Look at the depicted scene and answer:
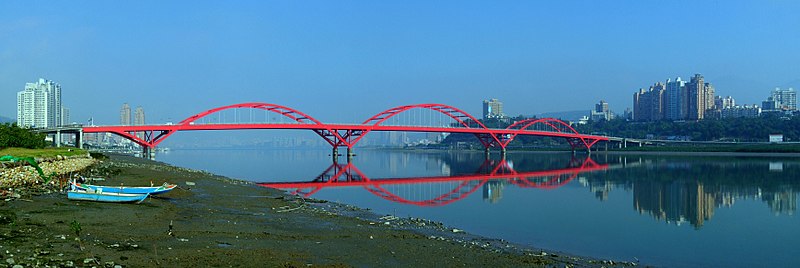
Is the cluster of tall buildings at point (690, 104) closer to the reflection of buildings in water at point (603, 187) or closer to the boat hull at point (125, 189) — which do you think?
the reflection of buildings in water at point (603, 187)

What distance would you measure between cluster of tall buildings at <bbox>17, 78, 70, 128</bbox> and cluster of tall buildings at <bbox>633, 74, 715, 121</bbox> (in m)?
166

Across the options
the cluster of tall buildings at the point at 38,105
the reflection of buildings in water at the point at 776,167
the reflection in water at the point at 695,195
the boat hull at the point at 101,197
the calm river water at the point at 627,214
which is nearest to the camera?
the calm river water at the point at 627,214

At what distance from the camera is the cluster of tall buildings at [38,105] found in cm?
12962

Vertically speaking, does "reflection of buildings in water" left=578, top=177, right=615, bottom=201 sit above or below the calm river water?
below

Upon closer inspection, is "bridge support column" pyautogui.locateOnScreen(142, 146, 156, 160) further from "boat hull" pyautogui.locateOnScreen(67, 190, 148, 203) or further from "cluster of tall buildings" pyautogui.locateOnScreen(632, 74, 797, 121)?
"cluster of tall buildings" pyautogui.locateOnScreen(632, 74, 797, 121)


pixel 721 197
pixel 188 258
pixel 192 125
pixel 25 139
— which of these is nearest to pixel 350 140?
pixel 192 125

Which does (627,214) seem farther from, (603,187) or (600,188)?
(603,187)

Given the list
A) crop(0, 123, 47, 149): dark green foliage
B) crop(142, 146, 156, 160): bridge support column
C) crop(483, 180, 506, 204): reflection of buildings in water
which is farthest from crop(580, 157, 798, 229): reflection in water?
crop(142, 146, 156, 160): bridge support column

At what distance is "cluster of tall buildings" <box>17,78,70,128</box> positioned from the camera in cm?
A: 12962

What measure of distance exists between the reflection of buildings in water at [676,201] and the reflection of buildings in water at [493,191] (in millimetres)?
5203

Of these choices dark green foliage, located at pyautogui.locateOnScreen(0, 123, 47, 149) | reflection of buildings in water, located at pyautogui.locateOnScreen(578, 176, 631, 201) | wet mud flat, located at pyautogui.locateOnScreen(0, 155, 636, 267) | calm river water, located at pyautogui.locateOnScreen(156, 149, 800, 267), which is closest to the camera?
wet mud flat, located at pyautogui.locateOnScreen(0, 155, 636, 267)

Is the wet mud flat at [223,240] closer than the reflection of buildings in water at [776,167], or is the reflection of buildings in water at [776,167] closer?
the wet mud flat at [223,240]

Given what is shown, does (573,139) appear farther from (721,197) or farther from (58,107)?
(58,107)

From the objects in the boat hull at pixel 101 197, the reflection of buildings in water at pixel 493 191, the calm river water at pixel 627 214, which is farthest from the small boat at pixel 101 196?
the reflection of buildings in water at pixel 493 191
